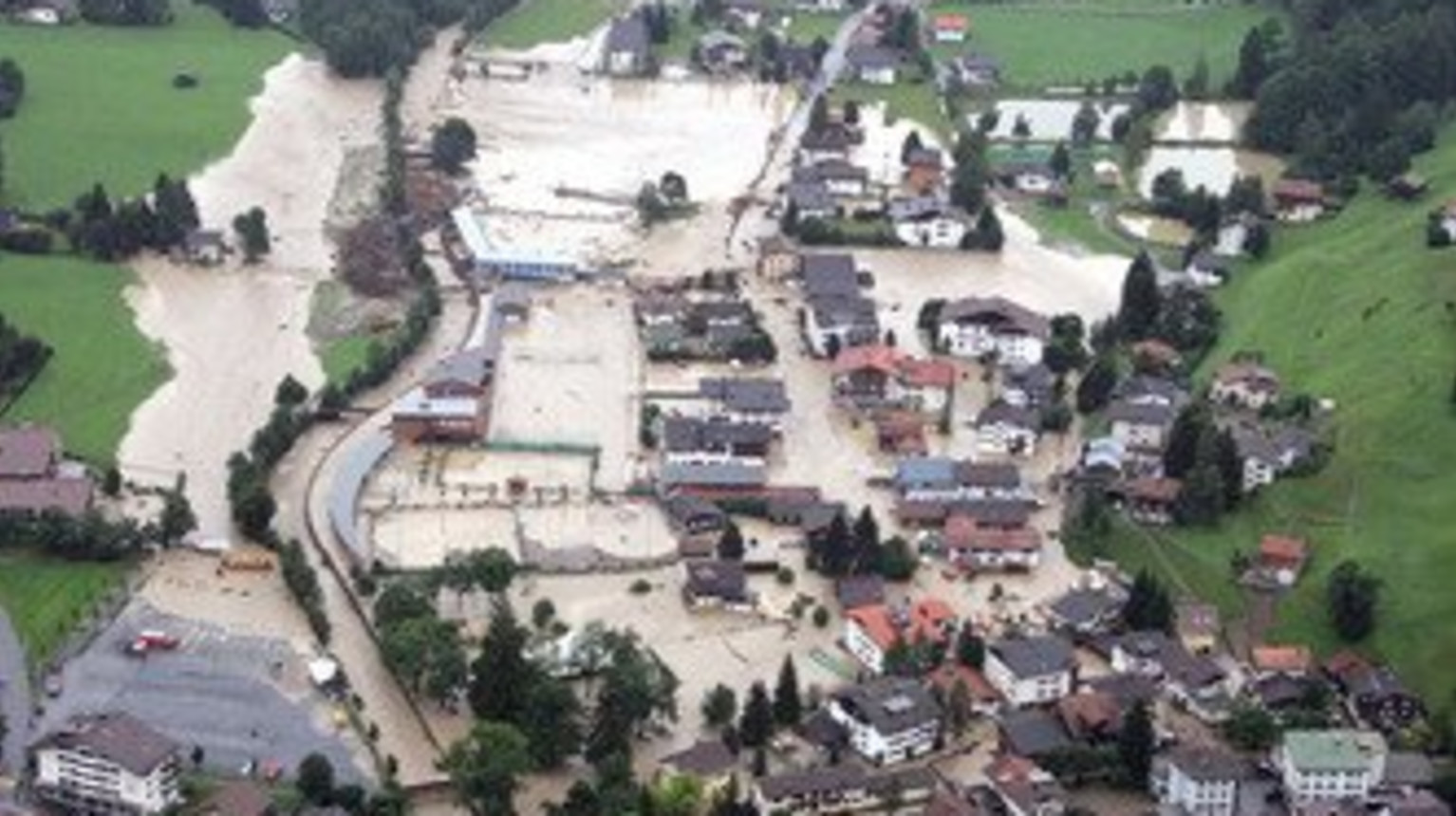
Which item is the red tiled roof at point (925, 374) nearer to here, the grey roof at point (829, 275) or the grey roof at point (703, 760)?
the grey roof at point (829, 275)

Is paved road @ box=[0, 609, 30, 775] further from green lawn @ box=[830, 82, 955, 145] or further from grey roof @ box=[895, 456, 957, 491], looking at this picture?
green lawn @ box=[830, 82, 955, 145]

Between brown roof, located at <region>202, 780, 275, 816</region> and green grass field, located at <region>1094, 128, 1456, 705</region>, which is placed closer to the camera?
brown roof, located at <region>202, 780, 275, 816</region>

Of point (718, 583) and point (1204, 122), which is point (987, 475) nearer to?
point (718, 583)

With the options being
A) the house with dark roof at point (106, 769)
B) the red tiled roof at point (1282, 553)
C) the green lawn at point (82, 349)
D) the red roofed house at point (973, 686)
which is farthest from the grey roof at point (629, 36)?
the house with dark roof at point (106, 769)

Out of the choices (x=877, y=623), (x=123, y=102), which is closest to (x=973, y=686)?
(x=877, y=623)

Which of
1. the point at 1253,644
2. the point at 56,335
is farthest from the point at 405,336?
the point at 1253,644

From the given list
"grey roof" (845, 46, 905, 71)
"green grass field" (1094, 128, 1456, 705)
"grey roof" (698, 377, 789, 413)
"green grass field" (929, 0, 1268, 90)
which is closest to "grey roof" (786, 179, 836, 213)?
"green grass field" (1094, 128, 1456, 705)

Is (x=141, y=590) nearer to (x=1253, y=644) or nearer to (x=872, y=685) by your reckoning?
(x=872, y=685)
